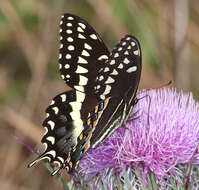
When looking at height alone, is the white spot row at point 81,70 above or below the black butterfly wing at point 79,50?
below

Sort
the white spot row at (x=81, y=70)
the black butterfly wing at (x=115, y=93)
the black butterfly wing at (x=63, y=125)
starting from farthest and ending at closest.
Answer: the white spot row at (x=81, y=70) → the black butterfly wing at (x=63, y=125) → the black butterfly wing at (x=115, y=93)

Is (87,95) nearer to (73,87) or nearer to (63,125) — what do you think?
(73,87)

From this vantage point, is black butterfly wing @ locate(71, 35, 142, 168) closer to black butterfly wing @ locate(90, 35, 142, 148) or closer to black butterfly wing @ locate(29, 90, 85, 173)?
black butterfly wing @ locate(90, 35, 142, 148)

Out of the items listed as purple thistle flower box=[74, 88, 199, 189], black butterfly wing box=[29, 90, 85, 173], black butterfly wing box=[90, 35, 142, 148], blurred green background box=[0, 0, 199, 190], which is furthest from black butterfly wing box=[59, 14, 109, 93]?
blurred green background box=[0, 0, 199, 190]

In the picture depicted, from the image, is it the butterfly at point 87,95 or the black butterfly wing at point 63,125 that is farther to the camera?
the black butterfly wing at point 63,125

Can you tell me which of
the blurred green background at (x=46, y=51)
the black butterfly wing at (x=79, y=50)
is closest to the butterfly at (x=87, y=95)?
the black butterfly wing at (x=79, y=50)

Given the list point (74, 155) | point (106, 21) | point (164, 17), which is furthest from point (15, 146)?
point (74, 155)

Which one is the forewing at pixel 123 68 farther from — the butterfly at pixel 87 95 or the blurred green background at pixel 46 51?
the blurred green background at pixel 46 51

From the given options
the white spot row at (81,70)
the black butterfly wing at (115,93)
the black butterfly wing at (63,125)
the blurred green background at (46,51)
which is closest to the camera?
the black butterfly wing at (115,93)
